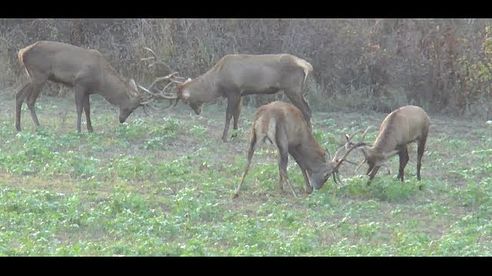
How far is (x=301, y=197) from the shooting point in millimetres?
11938

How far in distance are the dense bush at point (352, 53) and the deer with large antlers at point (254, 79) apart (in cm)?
348

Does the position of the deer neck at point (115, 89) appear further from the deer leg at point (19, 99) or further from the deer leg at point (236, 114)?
the deer leg at point (236, 114)

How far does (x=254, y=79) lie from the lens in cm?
1619

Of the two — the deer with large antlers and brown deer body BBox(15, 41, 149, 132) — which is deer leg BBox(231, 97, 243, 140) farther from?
brown deer body BBox(15, 41, 149, 132)

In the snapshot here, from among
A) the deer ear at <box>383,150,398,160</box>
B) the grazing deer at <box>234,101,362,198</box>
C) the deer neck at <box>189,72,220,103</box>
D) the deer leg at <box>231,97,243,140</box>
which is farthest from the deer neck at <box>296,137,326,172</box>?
the deer neck at <box>189,72,220,103</box>

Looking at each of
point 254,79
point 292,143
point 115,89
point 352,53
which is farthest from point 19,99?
point 352,53

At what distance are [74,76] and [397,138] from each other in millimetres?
5716

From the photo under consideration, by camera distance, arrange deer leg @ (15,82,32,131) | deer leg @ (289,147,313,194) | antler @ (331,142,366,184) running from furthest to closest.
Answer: deer leg @ (15,82,32,131) → deer leg @ (289,147,313,194) → antler @ (331,142,366,184)

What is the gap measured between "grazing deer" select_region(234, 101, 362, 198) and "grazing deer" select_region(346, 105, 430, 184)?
1.18 ft

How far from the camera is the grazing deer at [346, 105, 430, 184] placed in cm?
1237

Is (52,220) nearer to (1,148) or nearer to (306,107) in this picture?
(1,148)

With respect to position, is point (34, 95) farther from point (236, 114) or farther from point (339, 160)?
point (339, 160)
